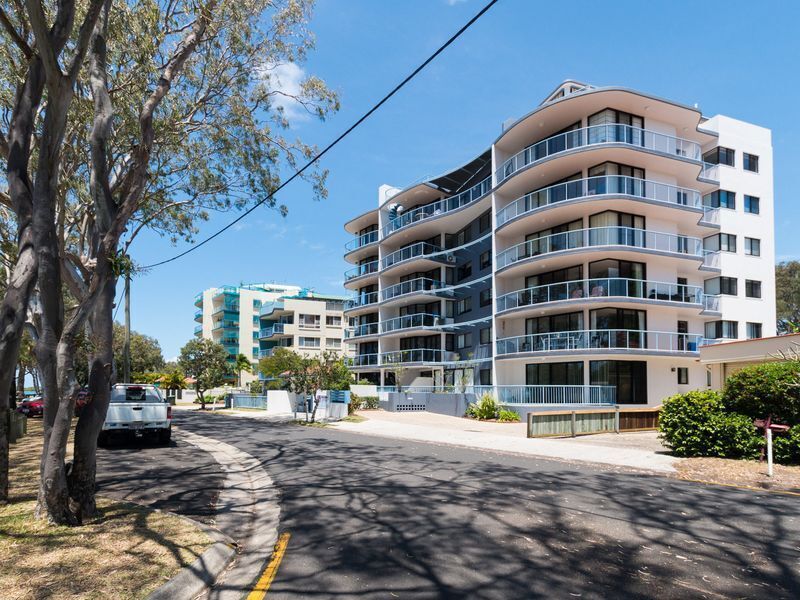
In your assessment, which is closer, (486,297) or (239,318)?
(486,297)

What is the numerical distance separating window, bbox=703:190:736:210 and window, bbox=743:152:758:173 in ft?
9.30

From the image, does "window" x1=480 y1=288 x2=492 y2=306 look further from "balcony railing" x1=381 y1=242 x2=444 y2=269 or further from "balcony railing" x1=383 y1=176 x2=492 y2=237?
"balcony railing" x1=383 y1=176 x2=492 y2=237

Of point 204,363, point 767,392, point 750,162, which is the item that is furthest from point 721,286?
point 204,363

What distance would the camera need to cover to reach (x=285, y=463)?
1255 centimetres

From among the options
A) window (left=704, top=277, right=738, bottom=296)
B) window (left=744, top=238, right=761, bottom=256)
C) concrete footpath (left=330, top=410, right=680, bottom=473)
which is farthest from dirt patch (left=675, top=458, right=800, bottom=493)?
window (left=744, top=238, right=761, bottom=256)

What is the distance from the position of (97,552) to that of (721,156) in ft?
128

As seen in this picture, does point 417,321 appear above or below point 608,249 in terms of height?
below

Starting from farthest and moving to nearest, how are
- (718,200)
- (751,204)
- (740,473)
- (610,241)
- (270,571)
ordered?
(751,204), (718,200), (610,241), (740,473), (270,571)

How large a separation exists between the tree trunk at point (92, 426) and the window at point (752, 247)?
3796 cm

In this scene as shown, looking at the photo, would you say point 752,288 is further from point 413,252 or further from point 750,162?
point 413,252

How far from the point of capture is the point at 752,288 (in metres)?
34.7

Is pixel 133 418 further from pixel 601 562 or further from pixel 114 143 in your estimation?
pixel 601 562

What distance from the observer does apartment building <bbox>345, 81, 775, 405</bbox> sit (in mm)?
28078

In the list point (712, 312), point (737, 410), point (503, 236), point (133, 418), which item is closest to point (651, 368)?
point (712, 312)
